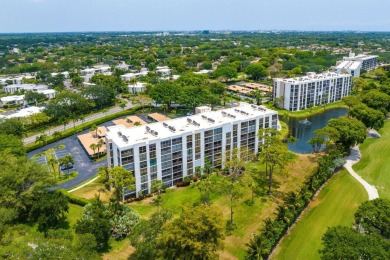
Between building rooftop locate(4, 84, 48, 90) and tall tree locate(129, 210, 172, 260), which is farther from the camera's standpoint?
building rooftop locate(4, 84, 48, 90)

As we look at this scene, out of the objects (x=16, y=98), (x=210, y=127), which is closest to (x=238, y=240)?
(x=210, y=127)

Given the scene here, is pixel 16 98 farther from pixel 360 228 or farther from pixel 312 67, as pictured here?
pixel 312 67

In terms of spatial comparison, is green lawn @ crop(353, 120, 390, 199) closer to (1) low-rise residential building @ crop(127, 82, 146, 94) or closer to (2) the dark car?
(2) the dark car

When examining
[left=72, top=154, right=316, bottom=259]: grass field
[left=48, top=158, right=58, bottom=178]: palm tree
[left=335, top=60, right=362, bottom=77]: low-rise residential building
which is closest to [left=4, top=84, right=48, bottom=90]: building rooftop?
[left=48, top=158, right=58, bottom=178]: palm tree

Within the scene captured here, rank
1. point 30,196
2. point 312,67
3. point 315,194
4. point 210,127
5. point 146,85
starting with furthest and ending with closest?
point 312,67 → point 146,85 → point 210,127 → point 315,194 → point 30,196

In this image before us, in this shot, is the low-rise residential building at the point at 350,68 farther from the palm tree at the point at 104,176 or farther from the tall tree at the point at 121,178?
the tall tree at the point at 121,178

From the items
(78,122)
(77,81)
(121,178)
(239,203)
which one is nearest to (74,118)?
(78,122)
